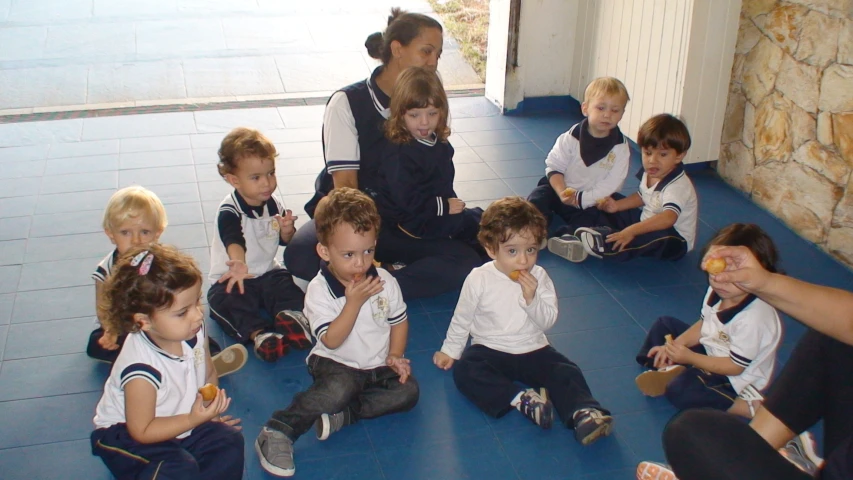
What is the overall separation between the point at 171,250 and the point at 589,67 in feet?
12.8

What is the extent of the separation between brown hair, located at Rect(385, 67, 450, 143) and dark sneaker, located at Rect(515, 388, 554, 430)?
1.13 m

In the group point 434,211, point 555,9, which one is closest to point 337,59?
point 555,9

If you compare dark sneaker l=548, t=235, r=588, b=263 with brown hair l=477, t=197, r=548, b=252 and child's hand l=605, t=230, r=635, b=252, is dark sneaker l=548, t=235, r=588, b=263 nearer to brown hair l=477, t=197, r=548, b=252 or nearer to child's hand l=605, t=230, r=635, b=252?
child's hand l=605, t=230, r=635, b=252

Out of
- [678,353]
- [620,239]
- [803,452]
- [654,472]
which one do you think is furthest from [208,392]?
[620,239]

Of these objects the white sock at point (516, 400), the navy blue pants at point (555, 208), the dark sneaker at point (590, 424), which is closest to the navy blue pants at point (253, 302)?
the white sock at point (516, 400)

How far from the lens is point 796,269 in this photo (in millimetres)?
3803

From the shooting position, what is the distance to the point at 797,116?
4059mm

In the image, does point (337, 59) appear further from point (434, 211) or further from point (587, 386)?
point (587, 386)

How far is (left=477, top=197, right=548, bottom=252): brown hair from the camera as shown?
2.76 metres

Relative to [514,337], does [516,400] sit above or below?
below

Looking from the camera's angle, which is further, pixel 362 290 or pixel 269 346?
pixel 269 346

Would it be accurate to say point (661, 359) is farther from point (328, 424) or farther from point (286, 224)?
point (286, 224)

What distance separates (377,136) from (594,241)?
3.65 ft

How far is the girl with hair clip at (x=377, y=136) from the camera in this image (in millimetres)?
3479
